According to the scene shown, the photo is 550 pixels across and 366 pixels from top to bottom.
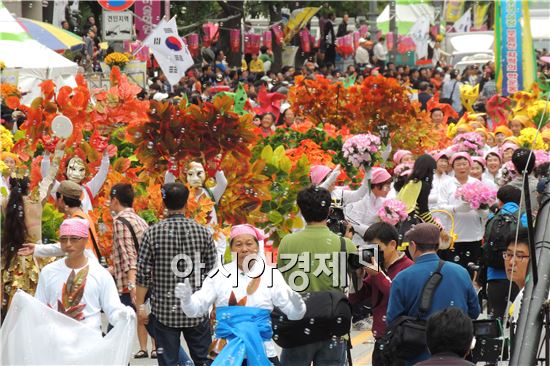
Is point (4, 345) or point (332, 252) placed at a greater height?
point (332, 252)

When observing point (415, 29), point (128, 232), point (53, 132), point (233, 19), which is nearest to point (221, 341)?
point (128, 232)

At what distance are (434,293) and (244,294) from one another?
1.04 meters

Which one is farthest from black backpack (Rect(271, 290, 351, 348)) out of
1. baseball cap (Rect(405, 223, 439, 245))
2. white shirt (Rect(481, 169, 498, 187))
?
white shirt (Rect(481, 169, 498, 187))

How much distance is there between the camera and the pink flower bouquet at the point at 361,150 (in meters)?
12.9

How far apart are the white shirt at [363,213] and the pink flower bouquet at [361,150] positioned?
888 mm

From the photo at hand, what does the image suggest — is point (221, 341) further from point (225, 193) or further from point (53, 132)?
point (53, 132)

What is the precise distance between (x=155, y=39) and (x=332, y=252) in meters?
15.0

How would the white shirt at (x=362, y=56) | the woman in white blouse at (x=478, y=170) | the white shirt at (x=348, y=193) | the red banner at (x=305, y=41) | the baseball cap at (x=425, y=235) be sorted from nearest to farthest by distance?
the baseball cap at (x=425, y=235), the white shirt at (x=348, y=193), the woman in white blouse at (x=478, y=170), the white shirt at (x=362, y=56), the red banner at (x=305, y=41)

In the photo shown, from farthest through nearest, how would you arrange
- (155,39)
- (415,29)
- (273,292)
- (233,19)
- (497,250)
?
1. (415,29)
2. (233,19)
3. (155,39)
4. (497,250)
5. (273,292)

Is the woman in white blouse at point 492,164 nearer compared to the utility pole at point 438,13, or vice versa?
the woman in white blouse at point 492,164

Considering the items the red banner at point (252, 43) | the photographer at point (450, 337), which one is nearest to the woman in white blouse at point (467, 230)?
the photographer at point (450, 337)

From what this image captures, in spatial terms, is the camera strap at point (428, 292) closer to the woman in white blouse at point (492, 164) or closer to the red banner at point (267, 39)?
the woman in white blouse at point (492, 164)

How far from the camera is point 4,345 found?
7.76 metres

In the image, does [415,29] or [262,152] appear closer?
[262,152]
